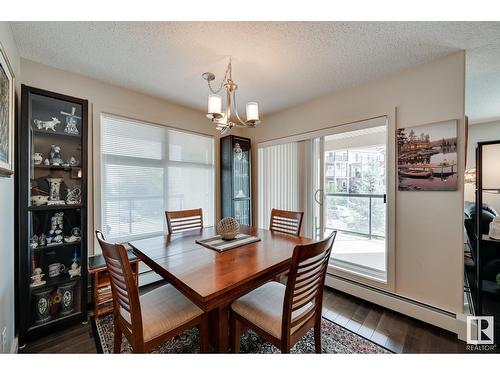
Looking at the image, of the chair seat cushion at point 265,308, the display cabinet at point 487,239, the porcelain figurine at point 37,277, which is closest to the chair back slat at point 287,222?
the chair seat cushion at point 265,308

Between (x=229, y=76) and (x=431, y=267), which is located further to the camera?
(x=229, y=76)

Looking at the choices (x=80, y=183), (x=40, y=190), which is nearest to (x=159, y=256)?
(x=80, y=183)

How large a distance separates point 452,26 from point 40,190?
3525 millimetres

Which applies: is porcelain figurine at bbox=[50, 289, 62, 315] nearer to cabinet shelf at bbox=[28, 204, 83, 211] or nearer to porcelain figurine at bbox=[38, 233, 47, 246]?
porcelain figurine at bbox=[38, 233, 47, 246]

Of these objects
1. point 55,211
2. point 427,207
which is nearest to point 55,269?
point 55,211

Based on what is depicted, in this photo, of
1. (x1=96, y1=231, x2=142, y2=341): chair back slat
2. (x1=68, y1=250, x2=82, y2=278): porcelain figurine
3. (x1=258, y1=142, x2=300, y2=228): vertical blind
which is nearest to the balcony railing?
(x1=258, y1=142, x2=300, y2=228): vertical blind

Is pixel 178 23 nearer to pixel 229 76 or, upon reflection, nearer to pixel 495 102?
pixel 229 76

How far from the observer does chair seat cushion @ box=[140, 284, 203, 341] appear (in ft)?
3.80

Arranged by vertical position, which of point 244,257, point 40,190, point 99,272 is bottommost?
point 99,272

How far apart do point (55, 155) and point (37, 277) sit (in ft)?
3.57

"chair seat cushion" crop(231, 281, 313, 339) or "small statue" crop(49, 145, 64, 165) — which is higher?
"small statue" crop(49, 145, 64, 165)

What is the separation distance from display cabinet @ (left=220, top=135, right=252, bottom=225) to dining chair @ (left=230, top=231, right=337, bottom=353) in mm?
1838

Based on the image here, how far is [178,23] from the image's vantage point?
1.41 meters

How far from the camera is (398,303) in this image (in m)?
2.04
